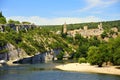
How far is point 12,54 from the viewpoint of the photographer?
172 metres

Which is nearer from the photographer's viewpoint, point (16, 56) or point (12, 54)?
point (12, 54)

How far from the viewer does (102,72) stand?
10694 centimetres

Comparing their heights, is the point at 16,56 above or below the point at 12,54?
below

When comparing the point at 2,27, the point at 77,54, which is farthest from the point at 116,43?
the point at 2,27

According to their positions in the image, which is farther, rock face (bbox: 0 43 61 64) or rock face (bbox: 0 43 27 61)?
rock face (bbox: 0 43 61 64)

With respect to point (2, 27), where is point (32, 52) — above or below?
below

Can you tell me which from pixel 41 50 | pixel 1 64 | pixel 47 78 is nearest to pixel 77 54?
pixel 41 50

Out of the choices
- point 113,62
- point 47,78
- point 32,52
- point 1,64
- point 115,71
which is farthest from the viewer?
point 32,52

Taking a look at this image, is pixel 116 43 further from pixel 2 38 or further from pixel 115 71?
pixel 2 38

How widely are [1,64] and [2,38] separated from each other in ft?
102

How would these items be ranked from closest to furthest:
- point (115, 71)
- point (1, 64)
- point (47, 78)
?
point (47, 78) < point (115, 71) < point (1, 64)

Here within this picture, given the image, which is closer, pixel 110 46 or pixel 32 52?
pixel 110 46

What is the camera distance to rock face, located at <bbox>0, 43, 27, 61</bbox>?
168 metres

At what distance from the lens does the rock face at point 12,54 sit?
550ft
